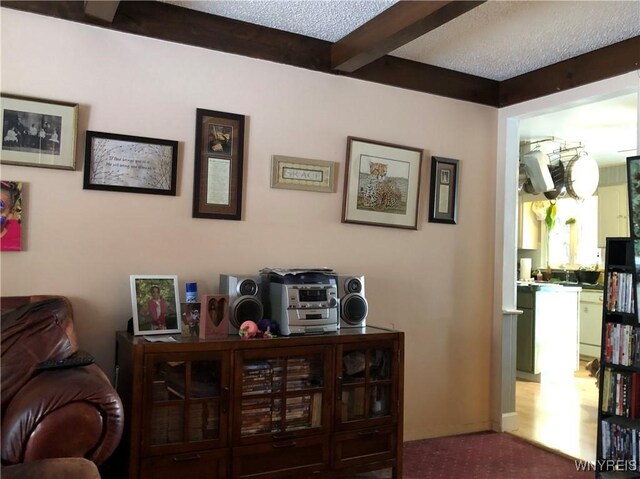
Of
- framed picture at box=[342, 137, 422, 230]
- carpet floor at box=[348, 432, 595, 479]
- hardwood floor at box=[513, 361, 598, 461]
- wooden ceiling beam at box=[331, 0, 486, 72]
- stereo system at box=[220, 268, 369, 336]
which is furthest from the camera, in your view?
hardwood floor at box=[513, 361, 598, 461]

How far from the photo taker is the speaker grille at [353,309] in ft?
9.53

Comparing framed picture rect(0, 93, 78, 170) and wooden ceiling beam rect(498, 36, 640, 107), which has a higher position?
wooden ceiling beam rect(498, 36, 640, 107)

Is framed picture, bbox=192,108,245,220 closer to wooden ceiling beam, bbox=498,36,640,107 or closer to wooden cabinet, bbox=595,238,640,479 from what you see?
wooden ceiling beam, bbox=498,36,640,107

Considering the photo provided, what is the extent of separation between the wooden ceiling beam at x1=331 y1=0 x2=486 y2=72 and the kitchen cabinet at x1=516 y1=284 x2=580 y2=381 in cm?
310

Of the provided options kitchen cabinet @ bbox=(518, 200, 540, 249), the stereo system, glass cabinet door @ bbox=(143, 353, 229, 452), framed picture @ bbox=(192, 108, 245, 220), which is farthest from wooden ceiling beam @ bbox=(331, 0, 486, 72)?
kitchen cabinet @ bbox=(518, 200, 540, 249)

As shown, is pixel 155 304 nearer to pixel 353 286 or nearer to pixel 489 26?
pixel 353 286

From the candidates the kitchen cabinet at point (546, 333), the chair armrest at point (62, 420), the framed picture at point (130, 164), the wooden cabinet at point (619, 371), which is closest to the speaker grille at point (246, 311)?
the framed picture at point (130, 164)

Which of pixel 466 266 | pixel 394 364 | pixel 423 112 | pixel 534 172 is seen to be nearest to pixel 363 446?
pixel 394 364

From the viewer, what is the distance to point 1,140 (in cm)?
238

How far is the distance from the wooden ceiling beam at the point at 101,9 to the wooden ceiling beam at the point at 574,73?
250 centimetres

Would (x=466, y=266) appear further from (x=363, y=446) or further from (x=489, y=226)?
(x=363, y=446)

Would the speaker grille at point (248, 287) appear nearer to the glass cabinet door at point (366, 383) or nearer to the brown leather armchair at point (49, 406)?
the glass cabinet door at point (366, 383)

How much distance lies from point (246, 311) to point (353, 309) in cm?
60

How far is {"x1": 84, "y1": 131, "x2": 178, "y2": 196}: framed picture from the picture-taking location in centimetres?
257
